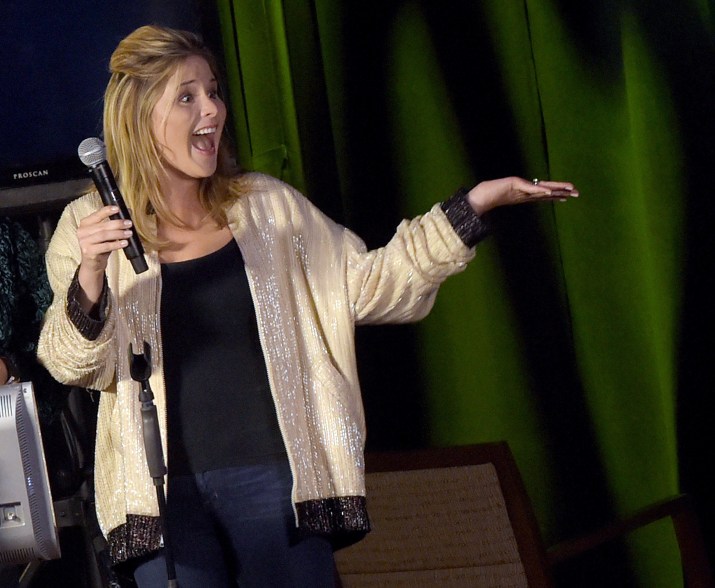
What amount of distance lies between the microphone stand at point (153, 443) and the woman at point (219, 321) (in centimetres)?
10

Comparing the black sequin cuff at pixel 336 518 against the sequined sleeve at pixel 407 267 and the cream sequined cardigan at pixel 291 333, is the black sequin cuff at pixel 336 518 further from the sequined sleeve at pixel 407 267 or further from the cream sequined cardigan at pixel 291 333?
the sequined sleeve at pixel 407 267

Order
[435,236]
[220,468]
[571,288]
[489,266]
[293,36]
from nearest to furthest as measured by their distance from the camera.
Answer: [220,468] < [435,236] < [571,288] < [489,266] < [293,36]

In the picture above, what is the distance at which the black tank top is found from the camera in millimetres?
1571

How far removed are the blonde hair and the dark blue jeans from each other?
0.40m

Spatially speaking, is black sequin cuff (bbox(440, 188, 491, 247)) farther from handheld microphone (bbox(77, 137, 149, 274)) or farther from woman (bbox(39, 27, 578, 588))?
handheld microphone (bbox(77, 137, 149, 274))

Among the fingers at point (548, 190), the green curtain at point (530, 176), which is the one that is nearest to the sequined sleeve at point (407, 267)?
the fingers at point (548, 190)

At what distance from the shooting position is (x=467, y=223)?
1.66 meters

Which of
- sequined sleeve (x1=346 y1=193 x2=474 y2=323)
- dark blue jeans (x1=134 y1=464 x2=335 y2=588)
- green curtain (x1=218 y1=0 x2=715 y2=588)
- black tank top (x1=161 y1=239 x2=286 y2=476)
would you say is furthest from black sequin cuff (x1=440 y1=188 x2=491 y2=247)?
green curtain (x1=218 y1=0 x2=715 y2=588)

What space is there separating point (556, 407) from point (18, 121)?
148cm

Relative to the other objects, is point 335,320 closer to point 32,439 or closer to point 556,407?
point 32,439

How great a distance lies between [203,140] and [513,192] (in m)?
0.51

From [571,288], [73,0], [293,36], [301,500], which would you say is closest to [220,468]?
[301,500]

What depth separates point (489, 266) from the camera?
7.89 ft

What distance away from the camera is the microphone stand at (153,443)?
1421 millimetres
